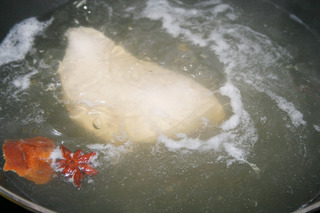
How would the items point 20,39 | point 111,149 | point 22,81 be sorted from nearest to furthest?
1. point 111,149
2. point 22,81
3. point 20,39

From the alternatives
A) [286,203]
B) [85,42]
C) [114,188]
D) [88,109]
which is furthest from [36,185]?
[286,203]

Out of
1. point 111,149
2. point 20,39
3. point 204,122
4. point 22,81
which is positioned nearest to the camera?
point 111,149

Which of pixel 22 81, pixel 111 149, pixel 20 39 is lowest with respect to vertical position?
pixel 111 149

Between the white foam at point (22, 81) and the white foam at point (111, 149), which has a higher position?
the white foam at point (22, 81)

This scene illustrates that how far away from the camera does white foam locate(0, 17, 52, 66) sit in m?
2.04

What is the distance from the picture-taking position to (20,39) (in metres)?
2.15

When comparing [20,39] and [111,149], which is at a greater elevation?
[20,39]

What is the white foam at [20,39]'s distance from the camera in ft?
6.70

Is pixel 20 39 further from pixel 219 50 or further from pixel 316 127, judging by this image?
pixel 316 127

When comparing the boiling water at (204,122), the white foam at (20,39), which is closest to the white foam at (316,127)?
the boiling water at (204,122)

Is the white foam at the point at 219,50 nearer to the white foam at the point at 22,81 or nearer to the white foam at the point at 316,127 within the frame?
the white foam at the point at 316,127

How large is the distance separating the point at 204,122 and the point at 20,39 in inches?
65.2

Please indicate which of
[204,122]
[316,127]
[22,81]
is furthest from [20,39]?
[316,127]

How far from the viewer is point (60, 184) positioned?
56.5 inches
